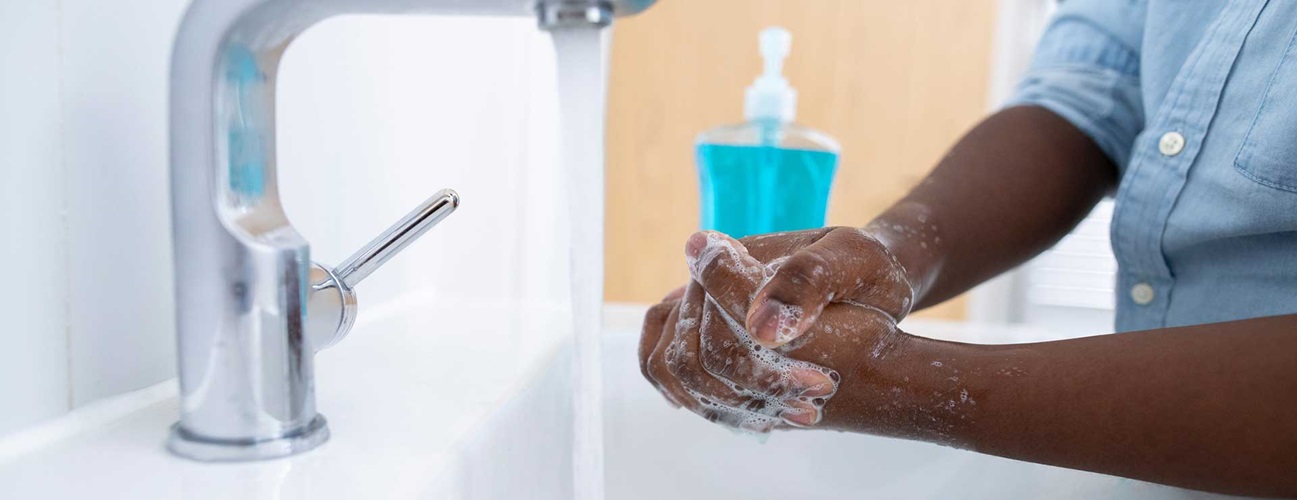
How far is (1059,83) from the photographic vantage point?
0.57m

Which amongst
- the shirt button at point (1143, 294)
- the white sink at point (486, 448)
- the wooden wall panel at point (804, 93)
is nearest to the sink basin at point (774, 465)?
the white sink at point (486, 448)

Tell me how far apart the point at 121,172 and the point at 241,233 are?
86mm

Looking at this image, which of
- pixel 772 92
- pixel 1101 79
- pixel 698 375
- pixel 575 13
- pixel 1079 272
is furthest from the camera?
pixel 1079 272

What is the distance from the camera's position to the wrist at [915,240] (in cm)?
45

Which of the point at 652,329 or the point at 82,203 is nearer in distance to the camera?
the point at 82,203

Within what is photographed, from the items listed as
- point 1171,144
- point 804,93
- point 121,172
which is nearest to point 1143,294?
point 1171,144

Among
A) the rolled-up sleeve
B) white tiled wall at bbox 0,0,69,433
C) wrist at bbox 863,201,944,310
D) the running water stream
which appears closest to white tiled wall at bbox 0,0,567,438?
white tiled wall at bbox 0,0,69,433

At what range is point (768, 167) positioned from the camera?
32.6 inches

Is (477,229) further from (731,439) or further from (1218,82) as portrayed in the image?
(1218,82)

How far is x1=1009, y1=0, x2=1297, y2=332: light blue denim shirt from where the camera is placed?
0.39 meters

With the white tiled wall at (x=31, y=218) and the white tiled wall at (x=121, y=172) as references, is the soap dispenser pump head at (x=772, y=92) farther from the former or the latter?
the white tiled wall at (x=31, y=218)

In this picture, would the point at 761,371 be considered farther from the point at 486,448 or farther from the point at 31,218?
the point at 31,218

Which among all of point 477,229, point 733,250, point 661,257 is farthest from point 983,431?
point 661,257

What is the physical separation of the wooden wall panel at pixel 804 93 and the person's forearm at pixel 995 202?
74 centimetres
